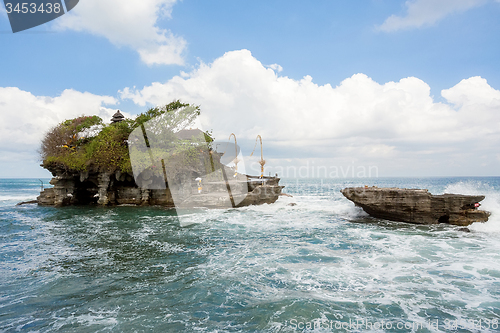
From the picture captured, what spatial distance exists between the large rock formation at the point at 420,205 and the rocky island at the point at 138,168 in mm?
9174

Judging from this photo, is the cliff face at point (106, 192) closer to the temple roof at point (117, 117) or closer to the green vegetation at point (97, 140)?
the green vegetation at point (97, 140)

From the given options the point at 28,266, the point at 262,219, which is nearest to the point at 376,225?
the point at 262,219

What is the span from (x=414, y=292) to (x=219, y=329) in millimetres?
5084

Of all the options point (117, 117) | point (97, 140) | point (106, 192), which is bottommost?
point (106, 192)

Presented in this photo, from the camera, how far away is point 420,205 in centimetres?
1498

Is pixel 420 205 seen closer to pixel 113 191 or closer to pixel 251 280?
pixel 251 280

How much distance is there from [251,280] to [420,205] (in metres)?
12.6

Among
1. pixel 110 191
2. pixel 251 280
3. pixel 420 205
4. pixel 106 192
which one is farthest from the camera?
pixel 110 191

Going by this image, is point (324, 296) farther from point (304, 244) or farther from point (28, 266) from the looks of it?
point (28, 266)

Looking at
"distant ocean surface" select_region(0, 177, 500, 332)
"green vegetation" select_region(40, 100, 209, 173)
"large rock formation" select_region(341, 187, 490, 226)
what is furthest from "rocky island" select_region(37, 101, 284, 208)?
"distant ocean surface" select_region(0, 177, 500, 332)

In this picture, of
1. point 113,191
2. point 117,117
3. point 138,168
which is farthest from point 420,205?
point 117,117

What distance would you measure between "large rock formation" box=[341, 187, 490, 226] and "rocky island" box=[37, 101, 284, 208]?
9.17 meters

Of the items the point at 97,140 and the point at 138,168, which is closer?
the point at 138,168

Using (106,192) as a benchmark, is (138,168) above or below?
above
